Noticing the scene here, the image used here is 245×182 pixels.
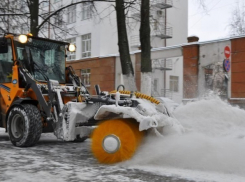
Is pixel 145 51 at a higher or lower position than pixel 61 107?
higher

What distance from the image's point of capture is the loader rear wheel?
5418 millimetres

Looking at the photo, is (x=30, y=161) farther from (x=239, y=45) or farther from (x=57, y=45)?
(x=239, y=45)

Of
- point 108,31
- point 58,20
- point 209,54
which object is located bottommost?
point 209,54

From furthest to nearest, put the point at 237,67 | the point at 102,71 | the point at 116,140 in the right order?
1. the point at 102,71
2. the point at 237,67
3. the point at 116,140

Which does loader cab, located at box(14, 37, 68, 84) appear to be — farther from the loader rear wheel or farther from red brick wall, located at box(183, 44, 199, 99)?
red brick wall, located at box(183, 44, 199, 99)

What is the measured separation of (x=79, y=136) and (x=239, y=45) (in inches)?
575

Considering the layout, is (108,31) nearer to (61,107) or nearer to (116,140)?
(61,107)

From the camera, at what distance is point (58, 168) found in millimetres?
5285

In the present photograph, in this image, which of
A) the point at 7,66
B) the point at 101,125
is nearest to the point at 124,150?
the point at 101,125

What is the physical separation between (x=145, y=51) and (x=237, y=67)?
29.1 ft

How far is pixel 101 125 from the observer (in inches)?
224

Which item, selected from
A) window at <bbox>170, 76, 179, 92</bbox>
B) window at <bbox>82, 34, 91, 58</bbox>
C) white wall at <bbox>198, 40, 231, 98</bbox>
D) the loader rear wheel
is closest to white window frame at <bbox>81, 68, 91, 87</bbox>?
window at <bbox>82, 34, 91, 58</bbox>

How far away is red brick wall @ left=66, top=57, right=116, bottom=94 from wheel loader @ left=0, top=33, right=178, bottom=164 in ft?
56.1

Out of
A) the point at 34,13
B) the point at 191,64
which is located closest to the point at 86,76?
the point at 191,64
